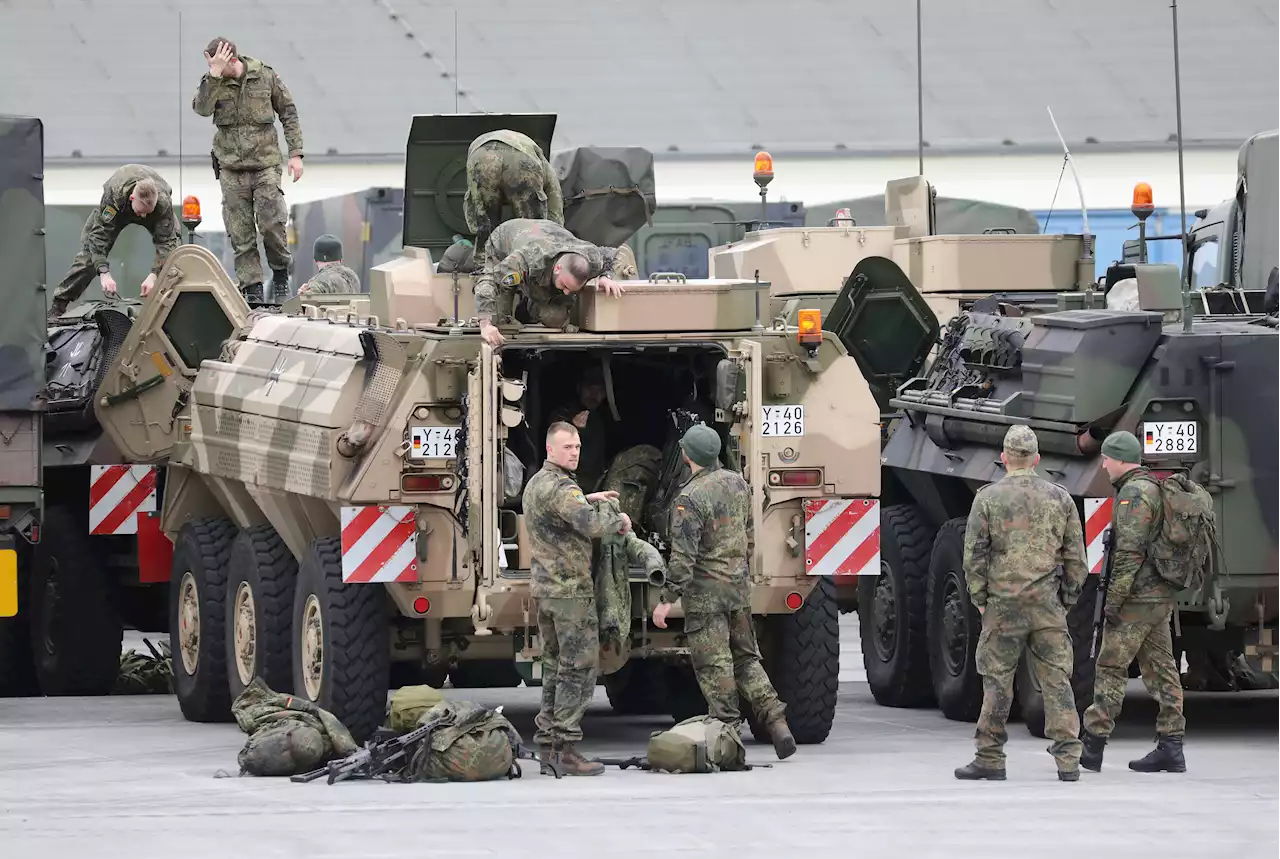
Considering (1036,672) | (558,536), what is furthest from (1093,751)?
(558,536)

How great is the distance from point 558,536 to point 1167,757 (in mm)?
2954

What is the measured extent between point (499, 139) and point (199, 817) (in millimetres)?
4933

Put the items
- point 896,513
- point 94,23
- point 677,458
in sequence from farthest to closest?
1. point 94,23
2. point 896,513
3. point 677,458

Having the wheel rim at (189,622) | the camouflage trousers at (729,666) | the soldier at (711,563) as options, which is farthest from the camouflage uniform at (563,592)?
the wheel rim at (189,622)

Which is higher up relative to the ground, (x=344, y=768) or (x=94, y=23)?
(x=94, y=23)

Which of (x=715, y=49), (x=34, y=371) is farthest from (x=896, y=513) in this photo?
(x=715, y=49)

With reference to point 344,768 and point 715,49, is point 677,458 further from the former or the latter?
point 715,49

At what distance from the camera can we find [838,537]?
1355 centimetres

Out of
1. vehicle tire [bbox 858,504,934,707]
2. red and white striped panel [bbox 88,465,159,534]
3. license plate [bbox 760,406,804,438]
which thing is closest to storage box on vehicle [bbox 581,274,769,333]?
license plate [bbox 760,406,804,438]

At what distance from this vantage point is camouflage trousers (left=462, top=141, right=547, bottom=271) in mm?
14883

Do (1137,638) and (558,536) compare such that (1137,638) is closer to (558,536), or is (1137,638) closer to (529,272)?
(558,536)

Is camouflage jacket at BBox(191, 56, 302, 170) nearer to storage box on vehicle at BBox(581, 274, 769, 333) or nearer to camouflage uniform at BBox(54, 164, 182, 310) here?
camouflage uniform at BBox(54, 164, 182, 310)

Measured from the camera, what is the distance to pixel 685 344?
536 inches

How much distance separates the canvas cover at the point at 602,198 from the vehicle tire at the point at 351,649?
382 centimetres
